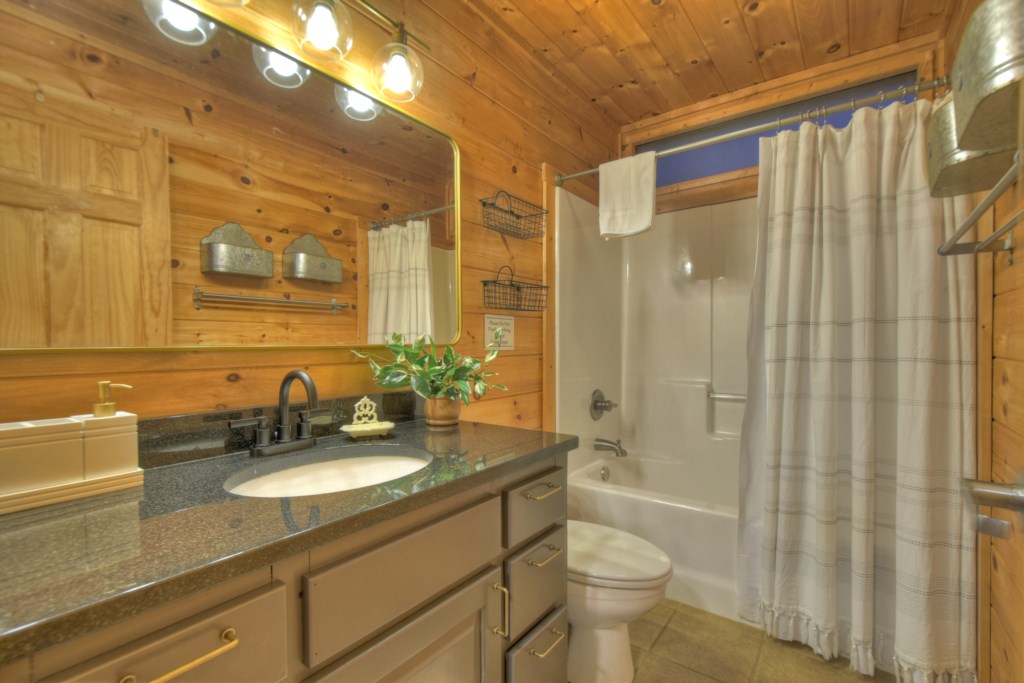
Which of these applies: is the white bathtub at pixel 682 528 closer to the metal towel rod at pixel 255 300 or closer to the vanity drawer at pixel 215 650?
the metal towel rod at pixel 255 300

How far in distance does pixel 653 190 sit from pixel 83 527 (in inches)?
79.2

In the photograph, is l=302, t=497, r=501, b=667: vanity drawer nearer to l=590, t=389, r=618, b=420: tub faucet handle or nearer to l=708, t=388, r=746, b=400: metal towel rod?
l=590, t=389, r=618, b=420: tub faucet handle

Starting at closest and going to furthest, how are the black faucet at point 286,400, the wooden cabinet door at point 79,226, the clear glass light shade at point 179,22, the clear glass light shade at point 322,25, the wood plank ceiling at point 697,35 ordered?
the wooden cabinet door at point 79,226 → the clear glass light shade at point 179,22 → the black faucet at point 286,400 → the clear glass light shade at point 322,25 → the wood plank ceiling at point 697,35

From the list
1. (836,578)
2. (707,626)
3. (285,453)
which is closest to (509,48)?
(285,453)

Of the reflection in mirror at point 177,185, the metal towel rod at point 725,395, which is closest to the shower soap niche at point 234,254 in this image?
the reflection in mirror at point 177,185

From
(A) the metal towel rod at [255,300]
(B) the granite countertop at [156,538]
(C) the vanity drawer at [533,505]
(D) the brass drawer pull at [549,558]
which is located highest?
(A) the metal towel rod at [255,300]

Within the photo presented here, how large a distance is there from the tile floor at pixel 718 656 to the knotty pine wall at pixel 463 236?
979 mm

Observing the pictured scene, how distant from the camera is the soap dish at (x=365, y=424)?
→ 1218 mm

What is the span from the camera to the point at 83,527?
64 cm

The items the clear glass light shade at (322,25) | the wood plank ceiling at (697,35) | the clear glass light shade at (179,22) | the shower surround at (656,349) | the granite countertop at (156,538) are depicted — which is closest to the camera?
the granite countertop at (156,538)

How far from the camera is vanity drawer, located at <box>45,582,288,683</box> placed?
488 mm

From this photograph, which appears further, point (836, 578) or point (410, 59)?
point (836, 578)

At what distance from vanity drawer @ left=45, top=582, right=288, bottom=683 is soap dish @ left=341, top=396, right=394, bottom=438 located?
0.60 m

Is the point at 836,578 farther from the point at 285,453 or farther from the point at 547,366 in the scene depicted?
the point at 285,453
